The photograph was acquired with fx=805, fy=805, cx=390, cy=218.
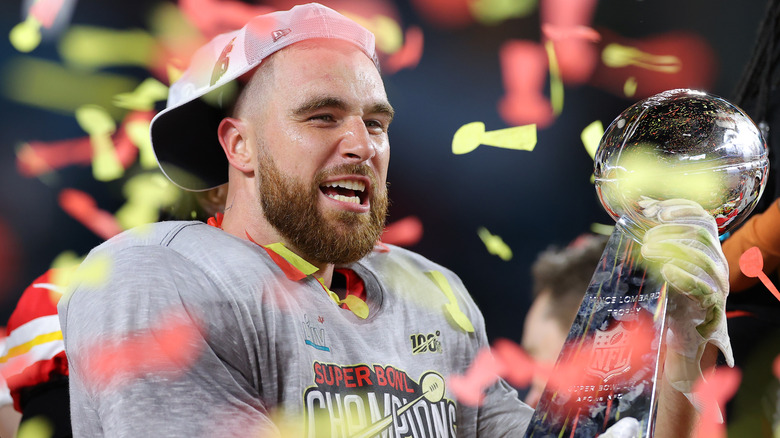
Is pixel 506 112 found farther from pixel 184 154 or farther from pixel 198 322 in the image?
pixel 198 322

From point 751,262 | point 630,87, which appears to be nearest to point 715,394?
point 751,262

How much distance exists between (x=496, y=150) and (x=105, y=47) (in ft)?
4.16

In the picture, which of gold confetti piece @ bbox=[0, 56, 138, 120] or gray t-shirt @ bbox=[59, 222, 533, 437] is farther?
gold confetti piece @ bbox=[0, 56, 138, 120]

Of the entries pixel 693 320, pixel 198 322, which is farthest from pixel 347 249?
pixel 693 320

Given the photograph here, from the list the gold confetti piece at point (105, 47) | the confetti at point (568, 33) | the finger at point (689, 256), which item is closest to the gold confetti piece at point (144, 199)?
the gold confetti piece at point (105, 47)

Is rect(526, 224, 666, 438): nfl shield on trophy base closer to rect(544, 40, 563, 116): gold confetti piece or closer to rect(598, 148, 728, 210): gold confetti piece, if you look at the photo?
rect(598, 148, 728, 210): gold confetti piece

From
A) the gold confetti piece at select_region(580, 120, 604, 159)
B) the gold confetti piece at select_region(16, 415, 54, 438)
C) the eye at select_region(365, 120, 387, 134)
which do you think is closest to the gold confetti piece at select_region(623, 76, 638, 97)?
the gold confetti piece at select_region(580, 120, 604, 159)

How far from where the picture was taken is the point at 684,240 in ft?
4.14

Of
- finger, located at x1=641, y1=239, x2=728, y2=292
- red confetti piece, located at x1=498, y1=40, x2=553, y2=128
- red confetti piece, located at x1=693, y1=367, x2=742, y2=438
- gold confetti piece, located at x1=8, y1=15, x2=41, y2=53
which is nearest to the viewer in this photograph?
finger, located at x1=641, y1=239, x2=728, y2=292

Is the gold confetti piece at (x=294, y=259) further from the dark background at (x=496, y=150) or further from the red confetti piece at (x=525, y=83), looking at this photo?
the red confetti piece at (x=525, y=83)

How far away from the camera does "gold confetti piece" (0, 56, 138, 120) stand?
2.23 meters

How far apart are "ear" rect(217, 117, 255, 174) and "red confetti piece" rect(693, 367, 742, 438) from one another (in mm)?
998

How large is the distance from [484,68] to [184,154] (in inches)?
46.6

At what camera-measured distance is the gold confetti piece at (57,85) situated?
2.23 metres
